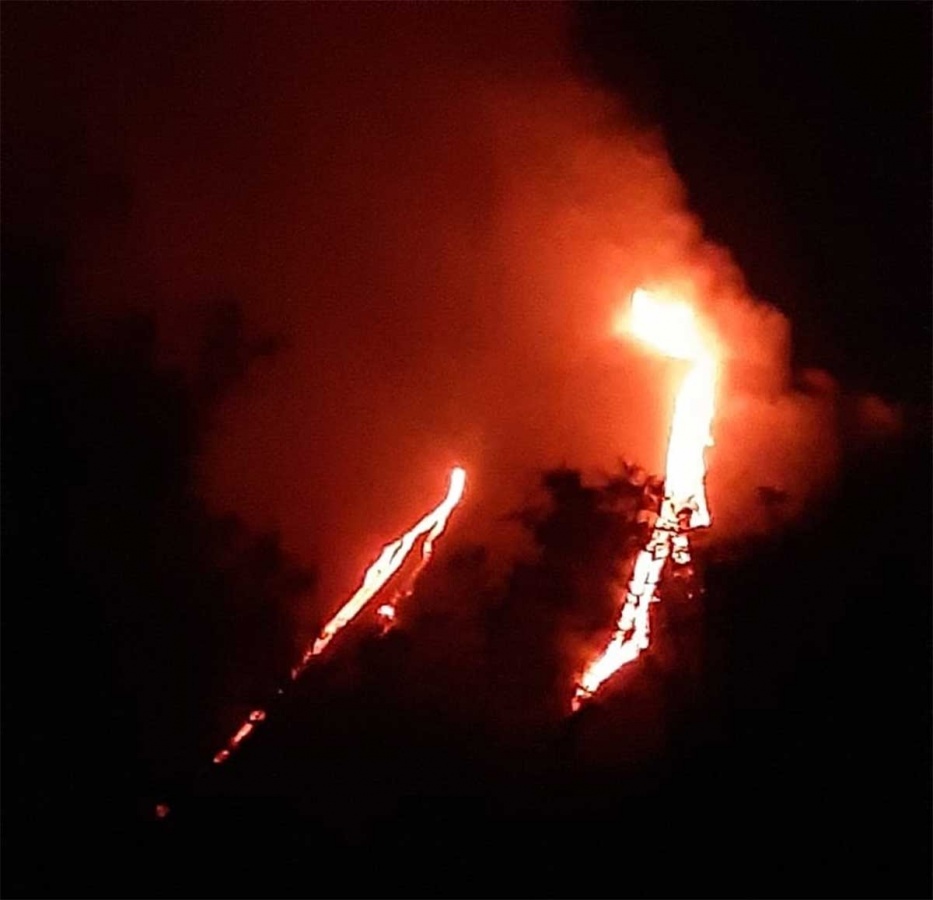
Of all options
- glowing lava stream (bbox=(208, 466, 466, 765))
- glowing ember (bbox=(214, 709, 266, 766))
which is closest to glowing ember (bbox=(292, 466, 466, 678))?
glowing lava stream (bbox=(208, 466, 466, 765))

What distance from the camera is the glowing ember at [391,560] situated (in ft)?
16.2

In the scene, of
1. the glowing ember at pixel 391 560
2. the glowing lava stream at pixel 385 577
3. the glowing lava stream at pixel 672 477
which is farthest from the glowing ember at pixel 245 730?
the glowing lava stream at pixel 672 477

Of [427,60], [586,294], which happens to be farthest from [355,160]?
[586,294]

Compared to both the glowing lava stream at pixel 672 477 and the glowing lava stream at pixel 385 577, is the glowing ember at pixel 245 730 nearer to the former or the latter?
the glowing lava stream at pixel 385 577

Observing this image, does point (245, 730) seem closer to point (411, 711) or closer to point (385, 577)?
Answer: point (411, 711)

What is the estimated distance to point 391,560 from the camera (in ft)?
16.4

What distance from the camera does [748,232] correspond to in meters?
5.40

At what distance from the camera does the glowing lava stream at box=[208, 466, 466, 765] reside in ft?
16.0

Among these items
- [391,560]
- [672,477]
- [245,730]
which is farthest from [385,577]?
[672,477]

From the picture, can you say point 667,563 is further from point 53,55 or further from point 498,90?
point 53,55

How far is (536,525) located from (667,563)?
15.3 inches

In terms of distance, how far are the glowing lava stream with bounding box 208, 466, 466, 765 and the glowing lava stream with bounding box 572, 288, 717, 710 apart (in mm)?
558

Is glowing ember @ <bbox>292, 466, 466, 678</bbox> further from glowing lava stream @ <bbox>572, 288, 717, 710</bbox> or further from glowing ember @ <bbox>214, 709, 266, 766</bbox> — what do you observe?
glowing lava stream @ <bbox>572, 288, 717, 710</bbox>

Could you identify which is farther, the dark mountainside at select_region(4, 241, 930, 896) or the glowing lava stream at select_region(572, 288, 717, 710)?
the glowing lava stream at select_region(572, 288, 717, 710)
